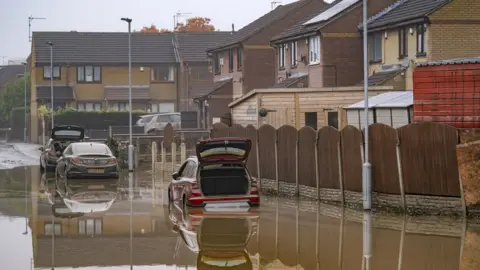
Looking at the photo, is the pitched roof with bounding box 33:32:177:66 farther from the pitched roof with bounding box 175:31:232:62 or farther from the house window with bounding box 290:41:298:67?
the house window with bounding box 290:41:298:67

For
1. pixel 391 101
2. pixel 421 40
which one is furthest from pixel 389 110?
pixel 421 40

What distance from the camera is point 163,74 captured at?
88688 millimetres

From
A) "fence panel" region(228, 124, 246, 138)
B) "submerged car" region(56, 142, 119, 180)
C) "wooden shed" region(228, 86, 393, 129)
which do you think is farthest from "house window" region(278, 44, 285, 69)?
"submerged car" region(56, 142, 119, 180)

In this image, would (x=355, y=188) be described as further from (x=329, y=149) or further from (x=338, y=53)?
(x=338, y=53)

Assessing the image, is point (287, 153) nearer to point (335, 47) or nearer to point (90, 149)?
point (90, 149)

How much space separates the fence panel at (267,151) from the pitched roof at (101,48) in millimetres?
57104

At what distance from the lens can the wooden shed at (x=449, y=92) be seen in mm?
25594

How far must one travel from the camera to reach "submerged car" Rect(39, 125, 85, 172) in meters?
42.0

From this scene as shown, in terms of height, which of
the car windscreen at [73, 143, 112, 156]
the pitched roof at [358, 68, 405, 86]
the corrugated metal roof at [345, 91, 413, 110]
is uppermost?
the pitched roof at [358, 68, 405, 86]

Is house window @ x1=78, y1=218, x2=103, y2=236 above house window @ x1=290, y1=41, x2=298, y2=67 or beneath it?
beneath

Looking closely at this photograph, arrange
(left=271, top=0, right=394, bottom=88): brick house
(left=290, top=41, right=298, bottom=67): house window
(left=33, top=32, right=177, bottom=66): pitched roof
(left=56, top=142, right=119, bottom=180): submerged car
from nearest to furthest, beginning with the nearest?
(left=56, top=142, right=119, bottom=180): submerged car < (left=271, top=0, right=394, bottom=88): brick house < (left=290, top=41, right=298, bottom=67): house window < (left=33, top=32, right=177, bottom=66): pitched roof

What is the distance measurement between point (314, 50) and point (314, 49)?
6cm

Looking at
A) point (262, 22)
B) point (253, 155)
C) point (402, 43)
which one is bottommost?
point (253, 155)

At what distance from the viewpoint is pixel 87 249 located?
18.5 metres
